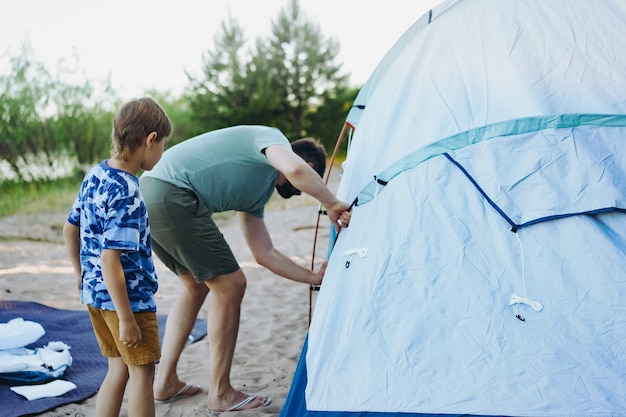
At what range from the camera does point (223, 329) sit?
2.72m

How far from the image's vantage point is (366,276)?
2172 millimetres

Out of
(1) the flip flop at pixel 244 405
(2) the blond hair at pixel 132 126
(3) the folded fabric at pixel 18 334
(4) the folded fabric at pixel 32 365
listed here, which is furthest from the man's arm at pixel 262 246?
(3) the folded fabric at pixel 18 334

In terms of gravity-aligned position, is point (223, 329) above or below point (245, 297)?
above

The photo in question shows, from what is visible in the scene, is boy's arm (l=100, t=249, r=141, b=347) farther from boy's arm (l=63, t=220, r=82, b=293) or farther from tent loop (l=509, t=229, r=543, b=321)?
tent loop (l=509, t=229, r=543, b=321)

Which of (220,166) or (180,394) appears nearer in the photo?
(220,166)

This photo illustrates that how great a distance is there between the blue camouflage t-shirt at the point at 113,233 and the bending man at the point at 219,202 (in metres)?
0.51

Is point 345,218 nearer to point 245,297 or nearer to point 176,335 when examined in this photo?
point 176,335

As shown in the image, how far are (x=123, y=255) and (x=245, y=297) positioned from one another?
3111mm

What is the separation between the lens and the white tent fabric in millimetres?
1865

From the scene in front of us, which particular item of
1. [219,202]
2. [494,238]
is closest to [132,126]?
[219,202]

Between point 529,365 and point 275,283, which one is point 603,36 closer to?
point 529,365

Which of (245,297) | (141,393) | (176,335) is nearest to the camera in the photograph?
(141,393)

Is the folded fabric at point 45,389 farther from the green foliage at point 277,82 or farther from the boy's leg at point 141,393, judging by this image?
the green foliage at point 277,82

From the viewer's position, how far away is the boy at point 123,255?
1945 millimetres
